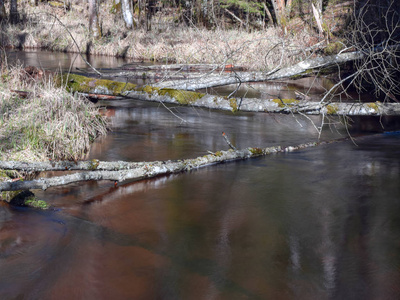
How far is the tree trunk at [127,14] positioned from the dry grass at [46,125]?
17.4 meters

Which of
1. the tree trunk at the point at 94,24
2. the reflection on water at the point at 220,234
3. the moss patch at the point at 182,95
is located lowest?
the reflection on water at the point at 220,234

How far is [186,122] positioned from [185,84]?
8.77 feet

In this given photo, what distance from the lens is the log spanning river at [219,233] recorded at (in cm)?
466

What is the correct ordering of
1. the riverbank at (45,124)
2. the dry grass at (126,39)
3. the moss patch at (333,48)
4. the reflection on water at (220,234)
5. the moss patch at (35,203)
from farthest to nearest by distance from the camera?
the dry grass at (126,39)
the moss patch at (333,48)
the riverbank at (45,124)
the moss patch at (35,203)
the reflection on water at (220,234)

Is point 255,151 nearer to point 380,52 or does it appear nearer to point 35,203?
point 380,52

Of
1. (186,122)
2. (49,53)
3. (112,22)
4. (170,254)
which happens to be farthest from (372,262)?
(112,22)

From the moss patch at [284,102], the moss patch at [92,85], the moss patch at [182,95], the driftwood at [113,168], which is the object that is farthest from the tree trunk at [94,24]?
the driftwood at [113,168]

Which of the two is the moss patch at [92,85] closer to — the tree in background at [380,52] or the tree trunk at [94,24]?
the tree in background at [380,52]

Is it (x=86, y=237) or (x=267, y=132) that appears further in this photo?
(x=267, y=132)

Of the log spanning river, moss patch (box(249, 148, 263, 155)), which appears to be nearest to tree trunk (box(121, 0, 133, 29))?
the log spanning river

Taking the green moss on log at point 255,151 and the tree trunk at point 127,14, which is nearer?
the green moss on log at point 255,151

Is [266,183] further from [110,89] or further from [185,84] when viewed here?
[110,89]

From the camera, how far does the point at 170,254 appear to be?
17.2 feet

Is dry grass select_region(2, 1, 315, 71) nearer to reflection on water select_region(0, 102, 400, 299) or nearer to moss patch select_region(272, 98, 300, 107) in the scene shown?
moss patch select_region(272, 98, 300, 107)
